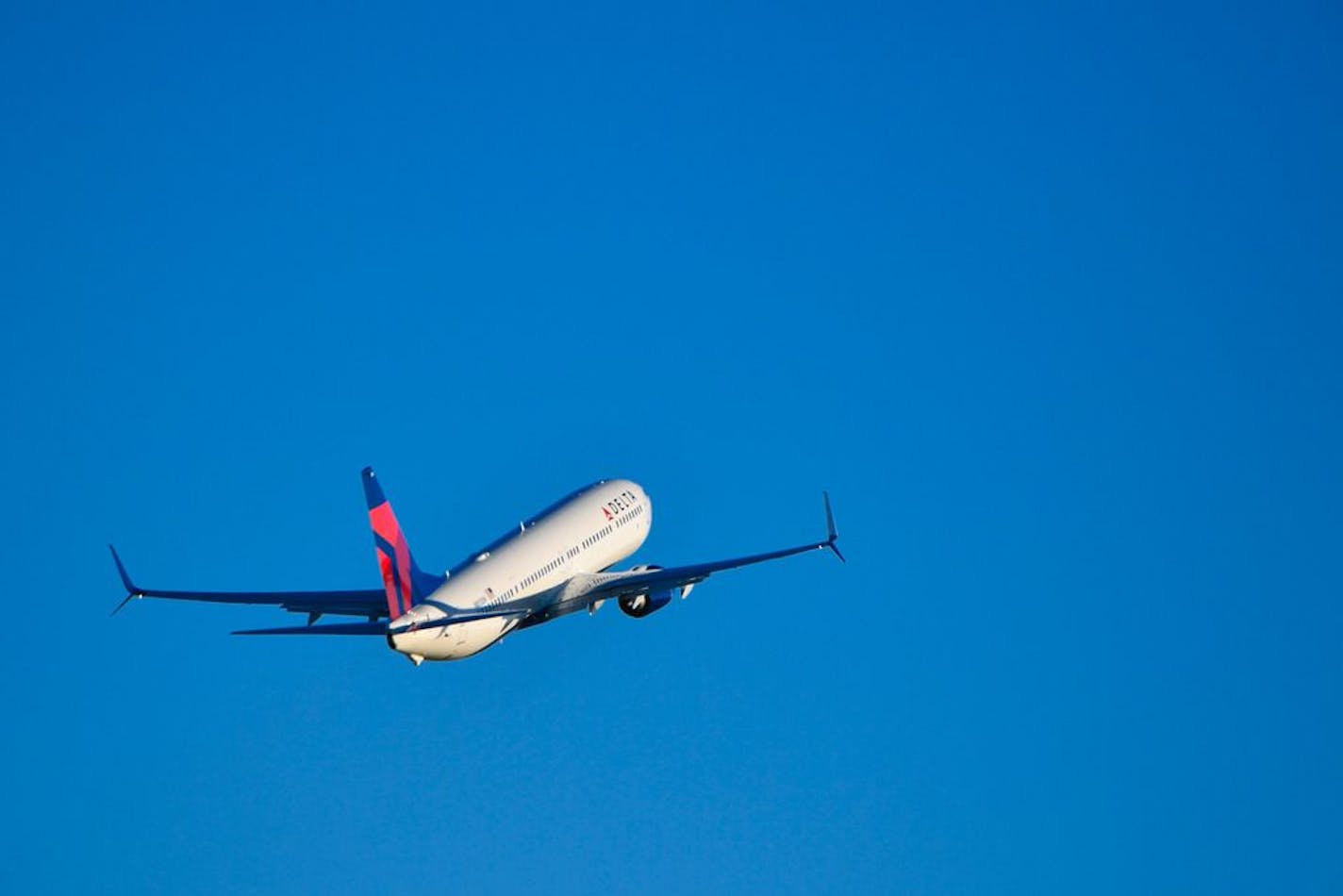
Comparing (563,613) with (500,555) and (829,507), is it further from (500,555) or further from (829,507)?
(829,507)

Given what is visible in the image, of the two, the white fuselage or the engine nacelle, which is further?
the engine nacelle

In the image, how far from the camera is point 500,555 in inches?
5197

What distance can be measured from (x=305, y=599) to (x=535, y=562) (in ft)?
37.4

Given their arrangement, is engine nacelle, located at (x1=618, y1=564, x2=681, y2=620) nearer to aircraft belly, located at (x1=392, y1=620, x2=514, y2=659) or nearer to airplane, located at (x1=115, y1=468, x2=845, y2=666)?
airplane, located at (x1=115, y1=468, x2=845, y2=666)

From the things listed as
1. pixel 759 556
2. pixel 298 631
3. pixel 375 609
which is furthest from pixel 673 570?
pixel 298 631

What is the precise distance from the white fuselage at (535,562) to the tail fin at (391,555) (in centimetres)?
100

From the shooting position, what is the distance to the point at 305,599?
13438 centimetres

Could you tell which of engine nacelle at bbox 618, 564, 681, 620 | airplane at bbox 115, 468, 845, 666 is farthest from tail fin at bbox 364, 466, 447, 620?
engine nacelle at bbox 618, 564, 681, 620

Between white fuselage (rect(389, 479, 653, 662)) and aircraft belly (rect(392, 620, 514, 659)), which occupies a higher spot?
white fuselage (rect(389, 479, 653, 662))

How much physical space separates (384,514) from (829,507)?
22374 mm

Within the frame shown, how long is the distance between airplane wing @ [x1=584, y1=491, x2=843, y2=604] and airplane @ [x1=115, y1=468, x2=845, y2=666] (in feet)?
0.15

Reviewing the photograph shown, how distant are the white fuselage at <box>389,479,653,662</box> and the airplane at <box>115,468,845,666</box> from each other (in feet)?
0.17

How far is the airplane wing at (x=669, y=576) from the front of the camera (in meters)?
132

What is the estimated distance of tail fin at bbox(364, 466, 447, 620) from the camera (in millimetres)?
124375
